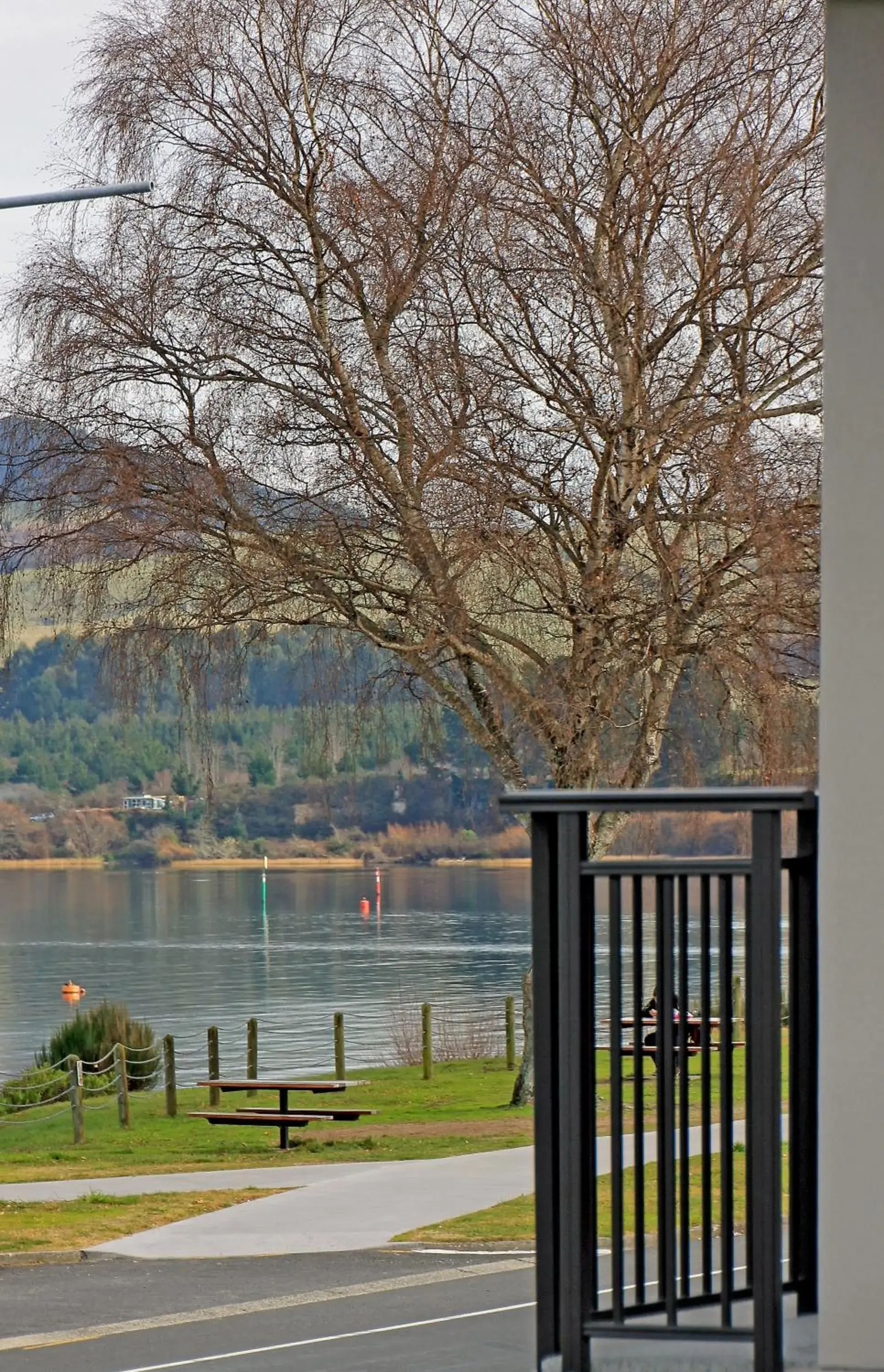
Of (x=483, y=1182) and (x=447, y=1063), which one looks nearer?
(x=483, y=1182)

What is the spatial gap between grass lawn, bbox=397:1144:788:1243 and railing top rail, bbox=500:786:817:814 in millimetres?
7064

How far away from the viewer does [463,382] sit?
17.2 m

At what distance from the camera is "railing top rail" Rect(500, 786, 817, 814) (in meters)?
3.87

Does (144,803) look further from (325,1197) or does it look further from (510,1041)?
(325,1197)

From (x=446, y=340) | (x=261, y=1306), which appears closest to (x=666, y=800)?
(x=261, y=1306)

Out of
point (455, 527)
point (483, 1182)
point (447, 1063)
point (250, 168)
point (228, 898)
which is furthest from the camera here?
point (228, 898)

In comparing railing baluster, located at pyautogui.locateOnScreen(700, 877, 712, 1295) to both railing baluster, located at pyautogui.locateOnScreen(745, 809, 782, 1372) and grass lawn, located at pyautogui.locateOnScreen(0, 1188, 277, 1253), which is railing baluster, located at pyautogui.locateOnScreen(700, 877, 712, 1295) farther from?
grass lawn, located at pyautogui.locateOnScreen(0, 1188, 277, 1253)

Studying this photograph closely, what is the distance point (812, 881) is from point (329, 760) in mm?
14329

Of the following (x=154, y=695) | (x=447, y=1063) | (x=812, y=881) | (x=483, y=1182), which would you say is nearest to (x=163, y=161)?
(x=154, y=695)

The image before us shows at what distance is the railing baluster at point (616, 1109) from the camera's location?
4.09 meters

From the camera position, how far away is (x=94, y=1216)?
12328 millimetres

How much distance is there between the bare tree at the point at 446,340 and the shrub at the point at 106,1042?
8874 millimetres

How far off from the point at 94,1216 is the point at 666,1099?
9098mm

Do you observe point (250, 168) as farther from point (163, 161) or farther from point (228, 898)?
point (228, 898)
